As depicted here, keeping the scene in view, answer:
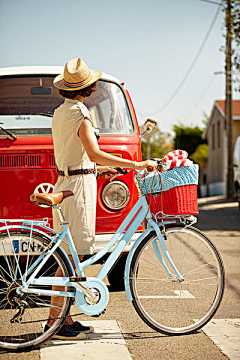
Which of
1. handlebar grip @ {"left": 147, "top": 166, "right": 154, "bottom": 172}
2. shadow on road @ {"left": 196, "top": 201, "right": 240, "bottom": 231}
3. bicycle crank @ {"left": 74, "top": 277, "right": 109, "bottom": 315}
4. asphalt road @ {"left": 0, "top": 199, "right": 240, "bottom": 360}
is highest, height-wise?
handlebar grip @ {"left": 147, "top": 166, "right": 154, "bottom": 172}

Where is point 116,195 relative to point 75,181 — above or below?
below

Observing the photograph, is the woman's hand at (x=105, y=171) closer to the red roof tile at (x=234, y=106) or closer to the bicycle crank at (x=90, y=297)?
the bicycle crank at (x=90, y=297)

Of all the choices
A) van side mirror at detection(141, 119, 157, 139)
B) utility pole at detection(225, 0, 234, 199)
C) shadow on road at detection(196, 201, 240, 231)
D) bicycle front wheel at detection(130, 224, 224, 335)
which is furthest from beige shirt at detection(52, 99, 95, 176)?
utility pole at detection(225, 0, 234, 199)

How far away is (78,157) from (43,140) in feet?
4.92

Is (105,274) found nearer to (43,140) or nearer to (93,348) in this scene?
(93,348)

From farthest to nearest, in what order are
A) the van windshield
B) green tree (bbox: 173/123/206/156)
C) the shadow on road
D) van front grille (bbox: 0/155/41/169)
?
green tree (bbox: 173/123/206/156), the shadow on road, the van windshield, van front grille (bbox: 0/155/41/169)

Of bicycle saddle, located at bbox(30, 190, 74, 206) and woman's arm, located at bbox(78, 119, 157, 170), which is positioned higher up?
woman's arm, located at bbox(78, 119, 157, 170)

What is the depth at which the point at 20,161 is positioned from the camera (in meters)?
A: 5.35

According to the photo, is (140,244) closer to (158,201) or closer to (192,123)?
(158,201)

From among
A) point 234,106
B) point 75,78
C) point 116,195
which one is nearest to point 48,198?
point 75,78

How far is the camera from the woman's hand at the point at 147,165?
399cm

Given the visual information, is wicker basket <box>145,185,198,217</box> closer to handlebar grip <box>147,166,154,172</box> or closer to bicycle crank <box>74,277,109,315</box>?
handlebar grip <box>147,166,154,172</box>

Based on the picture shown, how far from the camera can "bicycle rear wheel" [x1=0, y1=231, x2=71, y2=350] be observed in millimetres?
3914

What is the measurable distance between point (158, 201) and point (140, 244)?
0.36m
